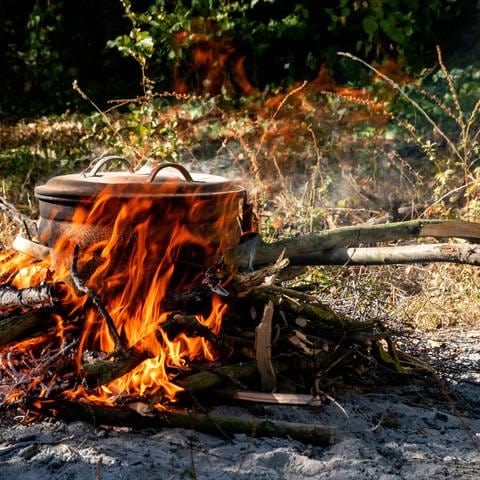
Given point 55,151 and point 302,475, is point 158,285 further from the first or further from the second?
point 55,151

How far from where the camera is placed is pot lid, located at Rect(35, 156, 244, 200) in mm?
2984

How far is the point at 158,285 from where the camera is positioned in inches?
120

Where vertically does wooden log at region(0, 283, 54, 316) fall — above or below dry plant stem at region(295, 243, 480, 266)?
above

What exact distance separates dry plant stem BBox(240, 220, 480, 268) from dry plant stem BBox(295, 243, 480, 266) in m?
0.04

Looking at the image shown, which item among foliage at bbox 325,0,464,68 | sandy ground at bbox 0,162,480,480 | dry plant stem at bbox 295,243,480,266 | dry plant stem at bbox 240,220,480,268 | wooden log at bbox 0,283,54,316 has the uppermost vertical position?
foliage at bbox 325,0,464,68

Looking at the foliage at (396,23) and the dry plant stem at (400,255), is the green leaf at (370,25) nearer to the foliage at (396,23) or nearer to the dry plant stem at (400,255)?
the foliage at (396,23)

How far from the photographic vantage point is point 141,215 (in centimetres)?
297

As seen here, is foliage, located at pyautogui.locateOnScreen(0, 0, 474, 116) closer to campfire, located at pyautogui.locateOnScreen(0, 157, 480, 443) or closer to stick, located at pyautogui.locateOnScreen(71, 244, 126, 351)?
campfire, located at pyautogui.locateOnScreen(0, 157, 480, 443)

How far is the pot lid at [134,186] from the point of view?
2.98 m

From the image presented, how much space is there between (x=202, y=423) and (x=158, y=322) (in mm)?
446

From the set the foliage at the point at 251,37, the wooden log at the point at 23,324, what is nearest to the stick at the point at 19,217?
the wooden log at the point at 23,324

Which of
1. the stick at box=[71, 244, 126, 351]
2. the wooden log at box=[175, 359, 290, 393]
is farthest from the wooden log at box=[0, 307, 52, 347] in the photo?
the wooden log at box=[175, 359, 290, 393]

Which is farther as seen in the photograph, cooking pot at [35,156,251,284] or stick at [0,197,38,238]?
stick at [0,197,38,238]

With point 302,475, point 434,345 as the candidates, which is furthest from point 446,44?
point 302,475
